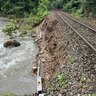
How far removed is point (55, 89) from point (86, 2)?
87.5 feet

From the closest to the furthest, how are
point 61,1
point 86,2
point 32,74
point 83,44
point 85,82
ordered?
point 85,82, point 83,44, point 32,74, point 86,2, point 61,1

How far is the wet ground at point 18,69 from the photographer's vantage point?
1377cm

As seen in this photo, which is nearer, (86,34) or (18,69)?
(86,34)

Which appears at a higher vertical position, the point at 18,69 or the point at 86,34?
the point at 86,34

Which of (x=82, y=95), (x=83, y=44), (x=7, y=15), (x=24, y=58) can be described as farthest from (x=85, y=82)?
(x=7, y=15)

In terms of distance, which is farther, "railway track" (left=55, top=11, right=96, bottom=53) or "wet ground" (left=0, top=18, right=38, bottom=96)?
"wet ground" (left=0, top=18, right=38, bottom=96)

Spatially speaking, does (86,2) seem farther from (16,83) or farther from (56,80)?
(56,80)

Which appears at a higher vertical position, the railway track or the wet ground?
the railway track

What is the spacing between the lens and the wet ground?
1377 centimetres

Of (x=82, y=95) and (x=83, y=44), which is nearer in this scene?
(x=82, y=95)

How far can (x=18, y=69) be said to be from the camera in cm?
1738

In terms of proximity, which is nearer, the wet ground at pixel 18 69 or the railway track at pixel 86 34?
the railway track at pixel 86 34

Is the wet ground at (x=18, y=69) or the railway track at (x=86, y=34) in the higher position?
the railway track at (x=86, y=34)

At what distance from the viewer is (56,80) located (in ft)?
33.7
